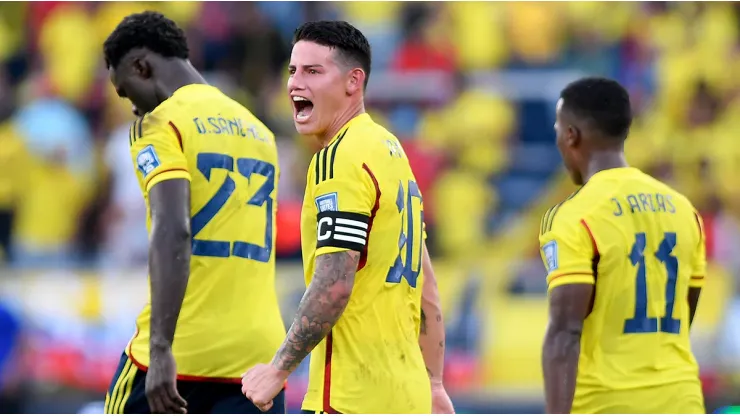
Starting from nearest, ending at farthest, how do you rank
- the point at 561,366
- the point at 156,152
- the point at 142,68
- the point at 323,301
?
the point at 323,301 < the point at 561,366 < the point at 156,152 < the point at 142,68

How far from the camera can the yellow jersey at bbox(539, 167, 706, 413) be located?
5.17m

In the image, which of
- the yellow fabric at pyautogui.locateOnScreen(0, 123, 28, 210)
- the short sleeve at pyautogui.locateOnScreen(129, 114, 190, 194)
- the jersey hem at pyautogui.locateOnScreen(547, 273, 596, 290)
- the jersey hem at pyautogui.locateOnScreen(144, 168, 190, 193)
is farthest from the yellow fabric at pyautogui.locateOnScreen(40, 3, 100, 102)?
the jersey hem at pyautogui.locateOnScreen(547, 273, 596, 290)

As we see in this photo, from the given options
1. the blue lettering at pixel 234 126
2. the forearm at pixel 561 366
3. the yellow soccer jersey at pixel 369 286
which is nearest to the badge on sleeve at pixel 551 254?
the forearm at pixel 561 366

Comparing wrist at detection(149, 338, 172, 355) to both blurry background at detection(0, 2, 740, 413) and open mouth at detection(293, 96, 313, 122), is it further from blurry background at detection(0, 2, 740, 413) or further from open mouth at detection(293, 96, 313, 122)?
blurry background at detection(0, 2, 740, 413)

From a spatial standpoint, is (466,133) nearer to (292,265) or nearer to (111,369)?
(292,265)

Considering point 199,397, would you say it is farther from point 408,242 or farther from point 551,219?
point 551,219

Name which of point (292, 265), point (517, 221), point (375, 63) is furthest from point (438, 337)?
point (375, 63)

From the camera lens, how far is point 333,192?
14.6 ft

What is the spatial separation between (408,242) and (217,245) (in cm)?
109

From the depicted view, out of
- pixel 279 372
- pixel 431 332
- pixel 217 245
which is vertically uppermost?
pixel 217 245

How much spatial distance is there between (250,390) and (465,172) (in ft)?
29.6

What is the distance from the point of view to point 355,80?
15.7 ft

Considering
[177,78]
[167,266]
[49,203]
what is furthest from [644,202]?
[49,203]

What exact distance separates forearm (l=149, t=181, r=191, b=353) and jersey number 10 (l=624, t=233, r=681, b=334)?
187 cm
